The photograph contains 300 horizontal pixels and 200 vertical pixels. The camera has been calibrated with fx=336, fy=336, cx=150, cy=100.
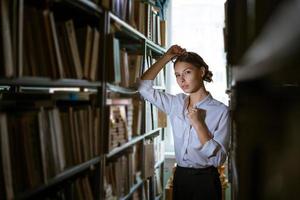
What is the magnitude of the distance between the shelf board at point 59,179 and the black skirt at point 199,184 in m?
0.59

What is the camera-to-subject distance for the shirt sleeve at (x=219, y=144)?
1881 millimetres

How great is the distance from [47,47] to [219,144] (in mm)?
1117

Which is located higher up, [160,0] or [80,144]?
[160,0]

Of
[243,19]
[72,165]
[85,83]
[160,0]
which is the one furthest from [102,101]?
[160,0]

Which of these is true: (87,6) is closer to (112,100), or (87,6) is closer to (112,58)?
(112,58)

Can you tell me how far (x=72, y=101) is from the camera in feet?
5.28

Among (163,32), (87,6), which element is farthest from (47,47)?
(163,32)

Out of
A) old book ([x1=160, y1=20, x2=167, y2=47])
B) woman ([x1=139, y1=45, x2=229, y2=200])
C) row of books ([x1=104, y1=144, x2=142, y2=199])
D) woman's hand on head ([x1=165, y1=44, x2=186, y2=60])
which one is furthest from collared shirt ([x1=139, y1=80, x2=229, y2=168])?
old book ([x1=160, y1=20, x2=167, y2=47])

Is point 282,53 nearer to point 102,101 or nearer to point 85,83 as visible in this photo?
point 85,83

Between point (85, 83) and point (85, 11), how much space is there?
0.36m

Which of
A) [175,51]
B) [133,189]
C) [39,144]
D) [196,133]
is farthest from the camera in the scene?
[133,189]

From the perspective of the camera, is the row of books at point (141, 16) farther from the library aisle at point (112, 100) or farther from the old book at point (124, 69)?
the old book at point (124, 69)

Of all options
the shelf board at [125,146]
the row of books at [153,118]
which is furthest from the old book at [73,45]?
the row of books at [153,118]

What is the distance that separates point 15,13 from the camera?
1.03 metres
